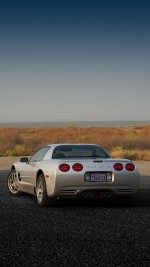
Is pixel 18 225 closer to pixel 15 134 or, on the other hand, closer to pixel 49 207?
pixel 49 207

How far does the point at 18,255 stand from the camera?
6.59 m

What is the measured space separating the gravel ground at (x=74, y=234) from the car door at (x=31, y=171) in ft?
1.30

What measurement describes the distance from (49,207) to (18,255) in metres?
4.64

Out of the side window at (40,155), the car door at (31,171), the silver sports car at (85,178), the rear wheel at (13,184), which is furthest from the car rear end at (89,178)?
the rear wheel at (13,184)

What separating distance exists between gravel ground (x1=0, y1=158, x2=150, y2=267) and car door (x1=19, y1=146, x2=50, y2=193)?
0.40 metres

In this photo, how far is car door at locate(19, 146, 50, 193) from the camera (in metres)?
11.8

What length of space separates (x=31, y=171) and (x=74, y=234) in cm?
419

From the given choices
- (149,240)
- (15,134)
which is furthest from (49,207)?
(15,134)

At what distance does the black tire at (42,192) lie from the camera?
36.2ft

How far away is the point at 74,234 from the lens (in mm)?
8000

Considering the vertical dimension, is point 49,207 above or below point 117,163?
below

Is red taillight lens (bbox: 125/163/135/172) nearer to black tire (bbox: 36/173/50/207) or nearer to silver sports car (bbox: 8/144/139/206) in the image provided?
silver sports car (bbox: 8/144/139/206)

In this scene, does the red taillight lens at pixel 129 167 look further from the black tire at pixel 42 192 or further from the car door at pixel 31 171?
the car door at pixel 31 171

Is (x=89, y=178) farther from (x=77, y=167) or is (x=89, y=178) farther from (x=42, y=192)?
(x=42, y=192)
